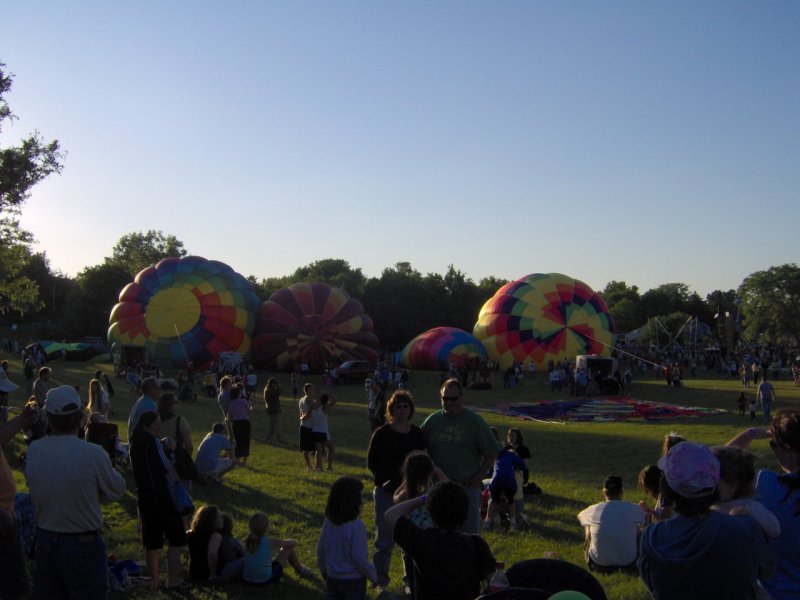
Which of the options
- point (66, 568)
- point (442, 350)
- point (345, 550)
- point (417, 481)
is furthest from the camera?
point (442, 350)

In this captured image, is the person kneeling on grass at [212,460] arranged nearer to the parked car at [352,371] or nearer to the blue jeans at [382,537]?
the blue jeans at [382,537]

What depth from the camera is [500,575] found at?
3135 mm

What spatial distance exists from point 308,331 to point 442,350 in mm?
7222

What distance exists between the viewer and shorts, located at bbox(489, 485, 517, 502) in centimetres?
818

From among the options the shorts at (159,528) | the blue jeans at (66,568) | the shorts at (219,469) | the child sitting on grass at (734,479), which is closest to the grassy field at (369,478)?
the shorts at (219,469)

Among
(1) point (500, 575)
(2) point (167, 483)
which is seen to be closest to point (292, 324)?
(2) point (167, 483)

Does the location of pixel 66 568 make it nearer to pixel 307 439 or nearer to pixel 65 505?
pixel 65 505

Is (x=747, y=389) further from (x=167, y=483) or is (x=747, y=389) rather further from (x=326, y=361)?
(x=167, y=483)

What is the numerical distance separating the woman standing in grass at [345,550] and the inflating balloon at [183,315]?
28217 millimetres

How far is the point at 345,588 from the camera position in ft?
15.1

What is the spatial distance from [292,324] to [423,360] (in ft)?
26.6

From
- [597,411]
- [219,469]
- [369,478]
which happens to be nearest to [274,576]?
[219,469]

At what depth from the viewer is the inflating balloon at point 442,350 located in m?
36.3

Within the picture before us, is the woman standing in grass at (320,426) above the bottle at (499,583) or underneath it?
underneath
